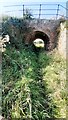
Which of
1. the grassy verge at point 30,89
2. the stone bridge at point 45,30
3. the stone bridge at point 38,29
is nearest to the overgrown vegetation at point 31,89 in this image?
the grassy verge at point 30,89

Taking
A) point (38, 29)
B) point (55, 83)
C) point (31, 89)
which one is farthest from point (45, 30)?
point (31, 89)

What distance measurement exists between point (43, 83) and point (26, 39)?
610 centimetres

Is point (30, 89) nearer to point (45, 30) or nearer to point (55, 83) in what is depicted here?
point (55, 83)

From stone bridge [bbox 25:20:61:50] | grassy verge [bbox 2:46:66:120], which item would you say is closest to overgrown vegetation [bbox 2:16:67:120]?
grassy verge [bbox 2:46:66:120]

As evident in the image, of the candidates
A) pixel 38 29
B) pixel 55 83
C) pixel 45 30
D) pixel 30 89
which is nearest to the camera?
pixel 30 89

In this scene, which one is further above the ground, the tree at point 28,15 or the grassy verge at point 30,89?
the tree at point 28,15

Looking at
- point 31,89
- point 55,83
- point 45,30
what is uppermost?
point 45,30

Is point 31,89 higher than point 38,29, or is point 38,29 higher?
point 38,29

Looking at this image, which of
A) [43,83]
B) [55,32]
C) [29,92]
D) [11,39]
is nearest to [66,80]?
[43,83]

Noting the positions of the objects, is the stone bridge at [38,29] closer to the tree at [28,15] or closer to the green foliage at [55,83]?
the tree at [28,15]

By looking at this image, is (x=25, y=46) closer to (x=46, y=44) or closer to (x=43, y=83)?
(x=46, y=44)

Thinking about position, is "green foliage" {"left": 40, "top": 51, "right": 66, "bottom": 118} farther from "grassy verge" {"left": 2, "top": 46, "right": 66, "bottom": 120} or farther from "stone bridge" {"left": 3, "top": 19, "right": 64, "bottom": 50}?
"stone bridge" {"left": 3, "top": 19, "right": 64, "bottom": 50}

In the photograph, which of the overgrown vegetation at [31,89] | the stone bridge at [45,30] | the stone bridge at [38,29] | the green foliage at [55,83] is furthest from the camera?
the stone bridge at [45,30]

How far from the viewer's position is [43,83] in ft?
44.0
